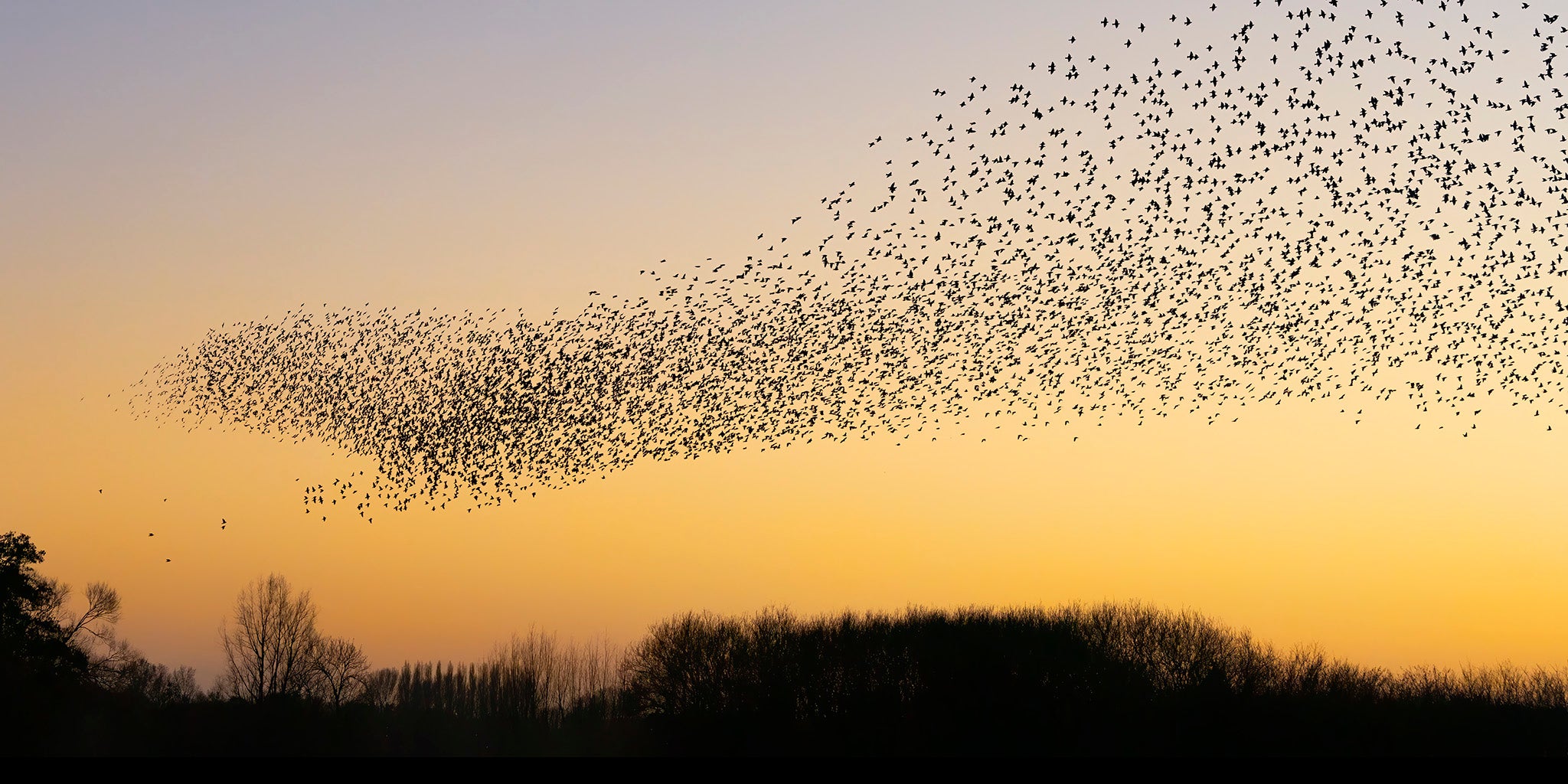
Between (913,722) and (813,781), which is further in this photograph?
(913,722)

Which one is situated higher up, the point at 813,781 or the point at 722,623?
the point at 722,623

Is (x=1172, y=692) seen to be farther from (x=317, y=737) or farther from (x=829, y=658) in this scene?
(x=317, y=737)

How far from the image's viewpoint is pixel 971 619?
70688 mm

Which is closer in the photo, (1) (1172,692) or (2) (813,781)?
(2) (813,781)

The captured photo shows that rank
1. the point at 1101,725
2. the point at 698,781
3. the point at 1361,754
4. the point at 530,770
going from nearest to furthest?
the point at 530,770
the point at 698,781
the point at 1361,754
the point at 1101,725

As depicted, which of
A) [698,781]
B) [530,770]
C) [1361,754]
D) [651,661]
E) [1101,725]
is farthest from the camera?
[651,661]

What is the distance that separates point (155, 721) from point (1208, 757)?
A: 47.8 metres

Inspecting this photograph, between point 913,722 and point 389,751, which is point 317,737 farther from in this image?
point 913,722

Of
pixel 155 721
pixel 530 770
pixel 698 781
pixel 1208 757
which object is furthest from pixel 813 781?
pixel 155 721

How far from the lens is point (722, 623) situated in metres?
75.1

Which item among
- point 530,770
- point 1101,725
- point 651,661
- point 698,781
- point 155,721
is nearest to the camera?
point 530,770

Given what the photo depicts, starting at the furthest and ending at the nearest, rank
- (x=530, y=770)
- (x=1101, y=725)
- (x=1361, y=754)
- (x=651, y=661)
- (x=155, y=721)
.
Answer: (x=651, y=661)
(x=155, y=721)
(x=1101, y=725)
(x=1361, y=754)
(x=530, y=770)

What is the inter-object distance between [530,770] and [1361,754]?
41.0m

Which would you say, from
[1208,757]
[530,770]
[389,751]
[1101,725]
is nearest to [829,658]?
[1101,725]
